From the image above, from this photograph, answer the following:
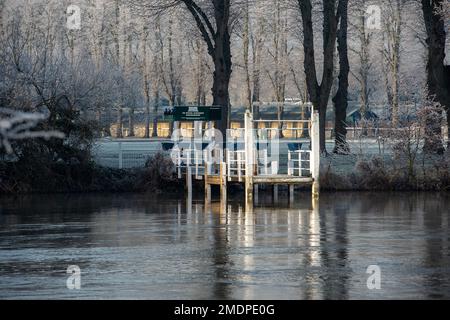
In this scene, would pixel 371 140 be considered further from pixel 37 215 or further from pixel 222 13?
pixel 37 215

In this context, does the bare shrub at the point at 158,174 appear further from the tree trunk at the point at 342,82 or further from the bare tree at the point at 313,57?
the tree trunk at the point at 342,82

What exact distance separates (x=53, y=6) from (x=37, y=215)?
7451 centimetres

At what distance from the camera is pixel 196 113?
4859cm

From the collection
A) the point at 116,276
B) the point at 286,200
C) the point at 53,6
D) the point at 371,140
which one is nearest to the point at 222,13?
the point at 371,140

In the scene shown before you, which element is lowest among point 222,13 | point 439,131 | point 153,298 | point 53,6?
point 153,298

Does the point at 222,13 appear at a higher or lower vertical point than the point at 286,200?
higher

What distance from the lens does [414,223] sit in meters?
32.7

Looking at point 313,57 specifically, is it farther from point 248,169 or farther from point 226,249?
point 226,249

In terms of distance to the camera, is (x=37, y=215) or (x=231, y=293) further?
(x=37, y=215)

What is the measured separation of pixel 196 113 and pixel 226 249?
22.5 metres

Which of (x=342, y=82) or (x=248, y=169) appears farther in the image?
(x=342, y=82)

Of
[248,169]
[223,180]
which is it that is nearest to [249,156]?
[248,169]

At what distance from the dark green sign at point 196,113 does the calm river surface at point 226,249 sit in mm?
7807

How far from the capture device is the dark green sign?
48.4m
